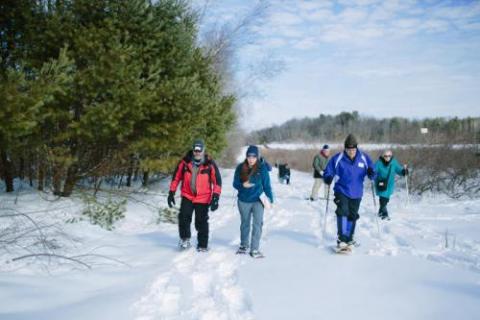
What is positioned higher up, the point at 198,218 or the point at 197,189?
the point at 197,189

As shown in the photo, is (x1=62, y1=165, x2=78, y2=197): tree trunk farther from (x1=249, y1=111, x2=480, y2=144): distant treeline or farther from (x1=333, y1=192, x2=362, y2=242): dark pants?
(x1=249, y1=111, x2=480, y2=144): distant treeline

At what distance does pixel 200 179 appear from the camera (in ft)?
22.0

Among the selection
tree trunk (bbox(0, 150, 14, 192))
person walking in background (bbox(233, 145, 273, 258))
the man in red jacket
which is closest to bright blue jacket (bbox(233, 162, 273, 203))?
person walking in background (bbox(233, 145, 273, 258))

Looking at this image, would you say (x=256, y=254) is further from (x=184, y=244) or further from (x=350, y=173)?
(x=350, y=173)

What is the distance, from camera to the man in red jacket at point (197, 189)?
22.0 feet

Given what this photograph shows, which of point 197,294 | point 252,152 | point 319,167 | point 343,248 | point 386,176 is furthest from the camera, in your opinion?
point 319,167

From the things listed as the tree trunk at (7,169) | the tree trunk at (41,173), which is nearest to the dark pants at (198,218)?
the tree trunk at (41,173)

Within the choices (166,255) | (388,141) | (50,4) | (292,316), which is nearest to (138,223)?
(166,255)

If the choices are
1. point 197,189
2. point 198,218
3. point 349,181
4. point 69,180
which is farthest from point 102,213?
point 349,181

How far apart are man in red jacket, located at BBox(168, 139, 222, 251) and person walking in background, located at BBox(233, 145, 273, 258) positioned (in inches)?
17.5

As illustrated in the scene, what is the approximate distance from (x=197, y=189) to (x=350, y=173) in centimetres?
263

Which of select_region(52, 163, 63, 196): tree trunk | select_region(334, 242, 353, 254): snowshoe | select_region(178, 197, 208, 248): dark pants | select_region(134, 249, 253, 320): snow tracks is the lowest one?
select_region(134, 249, 253, 320): snow tracks

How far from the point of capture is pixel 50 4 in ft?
27.5

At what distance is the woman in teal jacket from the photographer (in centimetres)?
1058
